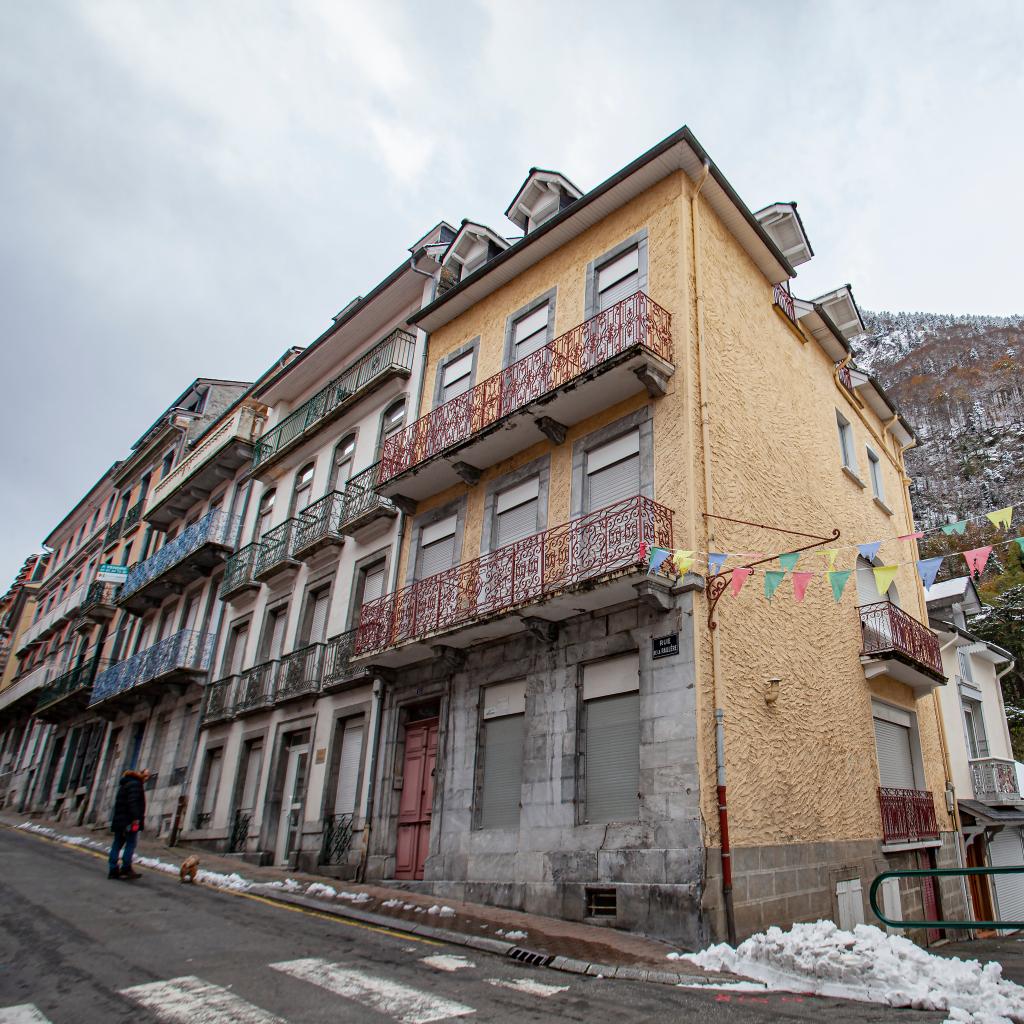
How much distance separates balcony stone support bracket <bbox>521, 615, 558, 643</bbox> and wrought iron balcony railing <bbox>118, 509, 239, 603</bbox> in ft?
45.0

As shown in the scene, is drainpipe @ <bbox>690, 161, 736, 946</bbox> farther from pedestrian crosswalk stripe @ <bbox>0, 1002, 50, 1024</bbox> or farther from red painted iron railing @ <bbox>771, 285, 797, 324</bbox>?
pedestrian crosswalk stripe @ <bbox>0, 1002, 50, 1024</bbox>

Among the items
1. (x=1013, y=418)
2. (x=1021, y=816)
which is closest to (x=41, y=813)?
(x=1021, y=816)

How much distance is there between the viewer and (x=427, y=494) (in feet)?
52.0

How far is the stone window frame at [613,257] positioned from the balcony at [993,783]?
48.1 feet

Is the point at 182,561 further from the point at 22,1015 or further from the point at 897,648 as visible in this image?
the point at 22,1015

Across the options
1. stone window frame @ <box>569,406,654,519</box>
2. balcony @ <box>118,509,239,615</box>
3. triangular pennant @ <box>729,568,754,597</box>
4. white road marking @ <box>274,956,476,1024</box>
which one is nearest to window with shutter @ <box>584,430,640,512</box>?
stone window frame @ <box>569,406,654,519</box>

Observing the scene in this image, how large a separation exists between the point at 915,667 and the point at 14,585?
170ft

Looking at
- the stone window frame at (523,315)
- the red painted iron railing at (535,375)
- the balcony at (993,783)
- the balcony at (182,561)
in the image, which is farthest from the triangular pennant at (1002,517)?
the balcony at (182,561)

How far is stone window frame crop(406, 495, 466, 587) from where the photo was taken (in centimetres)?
1477

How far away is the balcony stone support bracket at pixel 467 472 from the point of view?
14.6m

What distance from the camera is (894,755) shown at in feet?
49.3

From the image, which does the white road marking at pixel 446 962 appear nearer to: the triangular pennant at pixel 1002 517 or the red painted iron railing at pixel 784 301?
the triangular pennant at pixel 1002 517

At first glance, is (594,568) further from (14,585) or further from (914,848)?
(14,585)

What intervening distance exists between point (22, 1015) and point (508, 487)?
10.1 m
